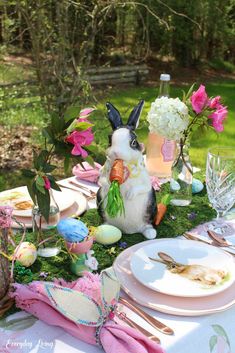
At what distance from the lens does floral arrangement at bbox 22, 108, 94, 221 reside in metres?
1.06

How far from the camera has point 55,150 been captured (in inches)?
42.8

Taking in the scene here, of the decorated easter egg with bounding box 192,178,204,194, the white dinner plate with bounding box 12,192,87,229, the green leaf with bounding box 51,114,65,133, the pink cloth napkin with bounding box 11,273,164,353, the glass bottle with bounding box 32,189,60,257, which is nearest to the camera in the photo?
the pink cloth napkin with bounding box 11,273,164,353

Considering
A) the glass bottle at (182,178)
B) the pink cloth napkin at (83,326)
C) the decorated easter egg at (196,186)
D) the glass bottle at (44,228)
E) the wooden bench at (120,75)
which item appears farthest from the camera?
the wooden bench at (120,75)

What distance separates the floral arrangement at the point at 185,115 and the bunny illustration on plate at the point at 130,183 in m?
0.14

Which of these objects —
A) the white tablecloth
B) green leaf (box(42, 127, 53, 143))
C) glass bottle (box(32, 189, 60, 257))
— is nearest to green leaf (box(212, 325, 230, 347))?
the white tablecloth

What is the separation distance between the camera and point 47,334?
0.92m

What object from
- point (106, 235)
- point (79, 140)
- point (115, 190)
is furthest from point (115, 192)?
point (79, 140)

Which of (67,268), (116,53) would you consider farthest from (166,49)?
(67,268)

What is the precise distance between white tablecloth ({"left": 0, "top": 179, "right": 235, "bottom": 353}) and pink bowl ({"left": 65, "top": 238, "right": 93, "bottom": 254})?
0.19 meters

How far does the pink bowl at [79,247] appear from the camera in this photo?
111cm

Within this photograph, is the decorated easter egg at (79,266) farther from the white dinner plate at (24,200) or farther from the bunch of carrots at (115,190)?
the white dinner plate at (24,200)

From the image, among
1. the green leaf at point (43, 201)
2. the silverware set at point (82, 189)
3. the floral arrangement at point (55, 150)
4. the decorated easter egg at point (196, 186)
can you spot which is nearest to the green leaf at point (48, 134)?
the floral arrangement at point (55, 150)

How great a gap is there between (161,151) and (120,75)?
5.55m

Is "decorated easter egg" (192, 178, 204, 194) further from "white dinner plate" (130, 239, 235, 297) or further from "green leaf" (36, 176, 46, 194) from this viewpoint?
"green leaf" (36, 176, 46, 194)
